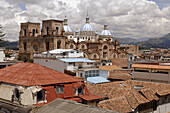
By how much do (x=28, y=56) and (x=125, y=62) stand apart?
107 feet

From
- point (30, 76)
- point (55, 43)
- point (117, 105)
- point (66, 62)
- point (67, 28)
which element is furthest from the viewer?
point (67, 28)

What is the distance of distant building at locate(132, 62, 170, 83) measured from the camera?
35.7 meters

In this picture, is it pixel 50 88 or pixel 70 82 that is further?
pixel 70 82

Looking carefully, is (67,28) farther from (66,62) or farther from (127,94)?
(127,94)

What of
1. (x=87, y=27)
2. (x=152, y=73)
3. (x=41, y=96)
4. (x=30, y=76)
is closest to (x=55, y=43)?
(x=87, y=27)

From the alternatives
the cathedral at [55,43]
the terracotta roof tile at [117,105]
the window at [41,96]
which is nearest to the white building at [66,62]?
the window at [41,96]

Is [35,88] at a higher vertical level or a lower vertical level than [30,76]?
lower

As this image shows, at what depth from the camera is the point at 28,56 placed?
80.3m

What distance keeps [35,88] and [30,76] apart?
7.86 feet

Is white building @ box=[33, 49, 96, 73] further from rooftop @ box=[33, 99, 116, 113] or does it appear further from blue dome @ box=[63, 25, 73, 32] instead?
blue dome @ box=[63, 25, 73, 32]

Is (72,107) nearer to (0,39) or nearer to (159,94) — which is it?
(159,94)

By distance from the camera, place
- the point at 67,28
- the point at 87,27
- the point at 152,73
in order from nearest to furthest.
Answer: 1. the point at 152,73
2. the point at 87,27
3. the point at 67,28

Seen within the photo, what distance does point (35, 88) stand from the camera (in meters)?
21.3

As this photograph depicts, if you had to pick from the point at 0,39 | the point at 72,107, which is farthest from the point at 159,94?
the point at 0,39
